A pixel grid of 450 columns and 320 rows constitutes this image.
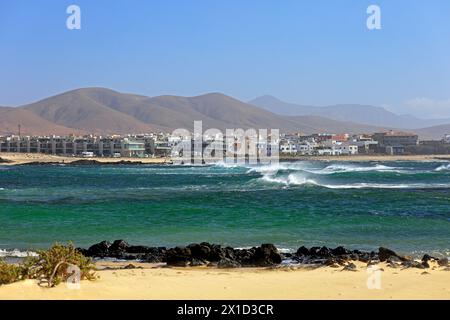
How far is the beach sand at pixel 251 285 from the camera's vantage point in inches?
421

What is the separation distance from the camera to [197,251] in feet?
52.0

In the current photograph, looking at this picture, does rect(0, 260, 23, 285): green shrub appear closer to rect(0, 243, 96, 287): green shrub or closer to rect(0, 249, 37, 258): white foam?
rect(0, 243, 96, 287): green shrub

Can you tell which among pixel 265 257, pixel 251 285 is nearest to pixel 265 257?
pixel 265 257

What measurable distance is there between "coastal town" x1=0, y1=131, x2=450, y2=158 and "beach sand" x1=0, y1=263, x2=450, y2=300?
131 m

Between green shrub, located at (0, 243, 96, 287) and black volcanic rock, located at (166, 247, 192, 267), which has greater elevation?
green shrub, located at (0, 243, 96, 287)

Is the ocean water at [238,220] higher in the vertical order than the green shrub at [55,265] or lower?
lower

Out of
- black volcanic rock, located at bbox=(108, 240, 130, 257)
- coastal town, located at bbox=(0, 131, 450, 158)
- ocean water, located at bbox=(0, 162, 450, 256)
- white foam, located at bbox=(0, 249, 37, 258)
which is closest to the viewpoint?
white foam, located at bbox=(0, 249, 37, 258)

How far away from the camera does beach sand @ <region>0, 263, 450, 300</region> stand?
10695 mm

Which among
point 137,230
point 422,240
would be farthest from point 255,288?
point 137,230

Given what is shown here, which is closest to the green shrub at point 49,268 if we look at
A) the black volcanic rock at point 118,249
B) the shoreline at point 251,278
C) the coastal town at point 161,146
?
the shoreline at point 251,278

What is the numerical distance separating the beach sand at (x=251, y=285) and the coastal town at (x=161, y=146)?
131 m

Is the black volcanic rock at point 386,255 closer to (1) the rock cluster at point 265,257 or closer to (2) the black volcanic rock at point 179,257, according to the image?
(1) the rock cluster at point 265,257

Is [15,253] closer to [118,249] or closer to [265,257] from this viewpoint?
[118,249]

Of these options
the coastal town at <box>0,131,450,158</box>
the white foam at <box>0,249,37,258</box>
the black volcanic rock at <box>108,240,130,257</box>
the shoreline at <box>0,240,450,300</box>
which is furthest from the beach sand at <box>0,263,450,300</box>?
the coastal town at <box>0,131,450,158</box>
